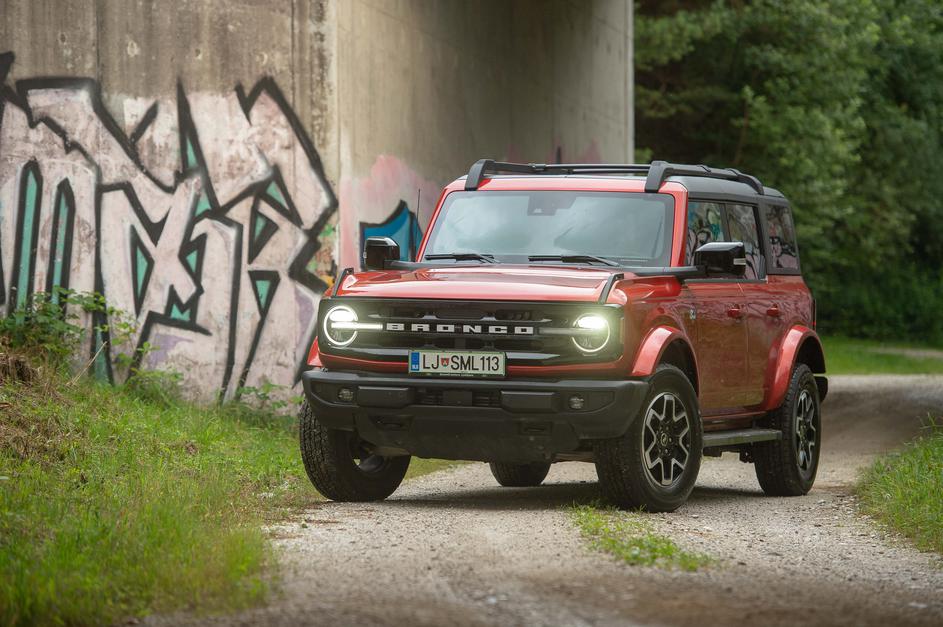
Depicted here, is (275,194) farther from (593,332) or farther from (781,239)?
(593,332)

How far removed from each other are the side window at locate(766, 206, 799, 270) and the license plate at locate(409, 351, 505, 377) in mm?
3290

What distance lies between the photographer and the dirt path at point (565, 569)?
5863 millimetres

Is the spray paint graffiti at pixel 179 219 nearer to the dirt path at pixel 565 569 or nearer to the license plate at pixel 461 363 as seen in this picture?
the dirt path at pixel 565 569

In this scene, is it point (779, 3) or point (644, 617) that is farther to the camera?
point (779, 3)

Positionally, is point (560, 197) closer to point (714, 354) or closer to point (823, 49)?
point (714, 354)

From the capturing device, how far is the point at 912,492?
9.50m

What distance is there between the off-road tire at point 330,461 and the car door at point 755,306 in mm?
2623

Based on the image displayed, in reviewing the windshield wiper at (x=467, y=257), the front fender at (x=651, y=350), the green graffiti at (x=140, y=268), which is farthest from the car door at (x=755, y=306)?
the green graffiti at (x=140, y=268)

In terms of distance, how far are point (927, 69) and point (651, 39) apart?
11.7 metres

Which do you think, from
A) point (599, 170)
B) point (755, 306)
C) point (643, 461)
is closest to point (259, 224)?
point (599, 170)

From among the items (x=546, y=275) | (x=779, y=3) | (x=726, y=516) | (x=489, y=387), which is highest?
(x=779, y=3)

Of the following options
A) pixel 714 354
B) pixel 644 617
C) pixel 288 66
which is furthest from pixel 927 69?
pixel 644 617

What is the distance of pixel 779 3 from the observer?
3306 cm

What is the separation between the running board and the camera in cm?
966
